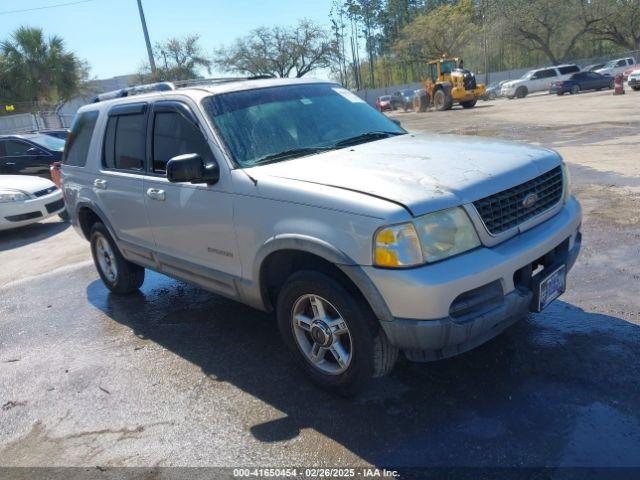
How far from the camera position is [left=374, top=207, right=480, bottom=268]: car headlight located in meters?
2.76

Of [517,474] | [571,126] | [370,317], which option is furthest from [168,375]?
[571,126]

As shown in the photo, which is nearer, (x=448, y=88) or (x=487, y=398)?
(x=487, y=398)

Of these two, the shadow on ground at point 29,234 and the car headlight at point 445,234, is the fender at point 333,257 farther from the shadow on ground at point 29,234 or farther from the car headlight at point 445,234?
the shadow on ground at point 29,234

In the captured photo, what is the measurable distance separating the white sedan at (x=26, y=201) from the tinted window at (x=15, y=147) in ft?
11.6

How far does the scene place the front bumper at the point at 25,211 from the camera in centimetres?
940

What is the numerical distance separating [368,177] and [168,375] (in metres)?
2.13

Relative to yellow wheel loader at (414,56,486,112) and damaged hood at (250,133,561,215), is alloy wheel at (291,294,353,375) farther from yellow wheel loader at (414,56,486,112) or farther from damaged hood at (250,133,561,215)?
yellow wheel loader at (414,56,486,112)

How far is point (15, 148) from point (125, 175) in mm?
10795

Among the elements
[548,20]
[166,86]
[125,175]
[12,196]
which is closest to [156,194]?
[125,175]

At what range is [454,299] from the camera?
276cm

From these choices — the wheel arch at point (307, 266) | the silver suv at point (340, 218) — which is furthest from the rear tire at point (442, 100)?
the wheel arch at point (307, 266)

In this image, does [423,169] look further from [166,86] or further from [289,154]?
[166,86]

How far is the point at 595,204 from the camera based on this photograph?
22.8 ft

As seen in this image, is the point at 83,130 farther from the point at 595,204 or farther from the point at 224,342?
the point at 595,204
